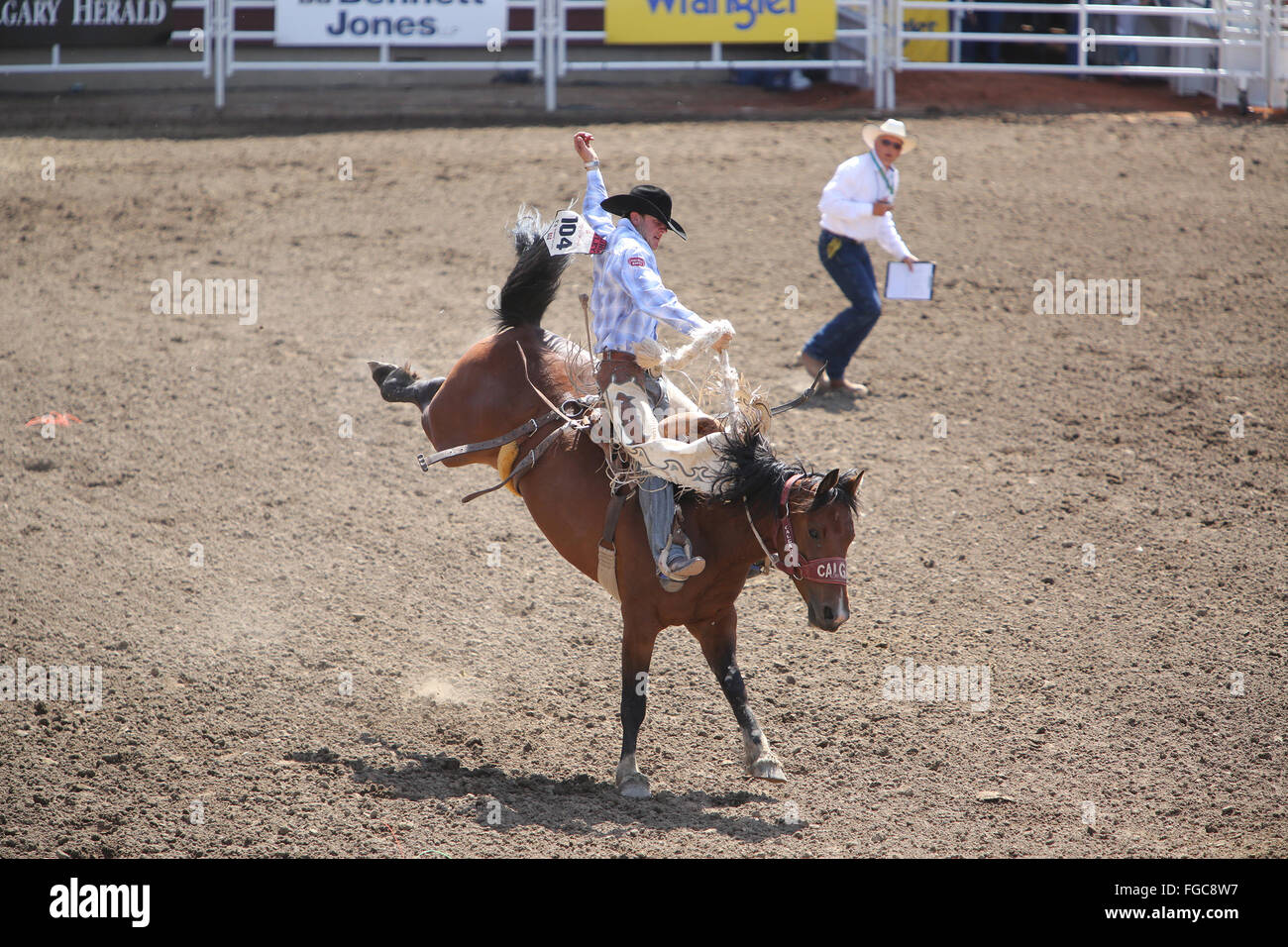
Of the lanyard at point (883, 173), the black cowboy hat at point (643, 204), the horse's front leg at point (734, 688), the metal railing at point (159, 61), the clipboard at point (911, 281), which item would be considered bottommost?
the horse's front leg at point (734, 688)

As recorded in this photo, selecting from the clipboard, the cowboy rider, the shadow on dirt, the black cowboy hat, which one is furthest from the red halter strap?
the clipboard

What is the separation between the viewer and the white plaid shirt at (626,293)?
4367 millimetres

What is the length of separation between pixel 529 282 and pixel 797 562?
6.69 ft

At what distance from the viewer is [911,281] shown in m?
8.05

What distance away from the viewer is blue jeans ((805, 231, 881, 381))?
27.5 feet

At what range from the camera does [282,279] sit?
1013cm

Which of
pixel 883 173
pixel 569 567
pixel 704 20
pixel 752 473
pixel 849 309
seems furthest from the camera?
pixel 704 20

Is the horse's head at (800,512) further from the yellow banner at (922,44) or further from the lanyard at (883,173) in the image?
the yellow banner at (922,44)

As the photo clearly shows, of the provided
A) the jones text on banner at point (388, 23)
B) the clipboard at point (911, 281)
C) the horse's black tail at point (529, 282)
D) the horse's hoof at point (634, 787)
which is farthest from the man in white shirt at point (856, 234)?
the jones text on banner at point (388, 23)

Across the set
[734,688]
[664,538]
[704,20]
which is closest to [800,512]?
[664,538]

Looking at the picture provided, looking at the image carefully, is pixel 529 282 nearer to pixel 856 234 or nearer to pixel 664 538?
pixel 664 538

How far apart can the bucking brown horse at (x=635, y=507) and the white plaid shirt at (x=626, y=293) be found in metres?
0.54

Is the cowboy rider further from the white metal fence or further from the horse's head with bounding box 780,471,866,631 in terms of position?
the white metal fence

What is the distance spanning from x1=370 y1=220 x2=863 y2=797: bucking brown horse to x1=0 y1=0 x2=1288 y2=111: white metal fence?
8485 mm
